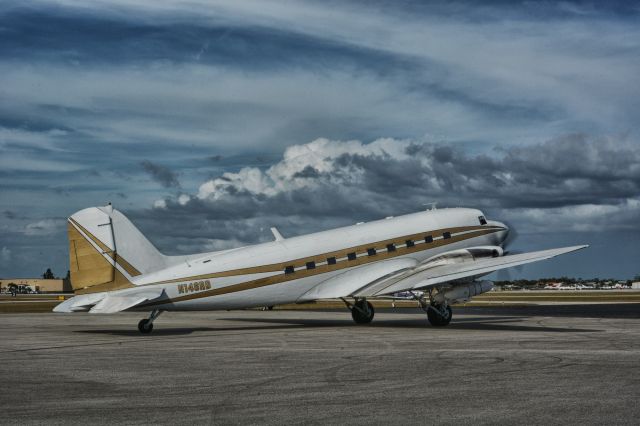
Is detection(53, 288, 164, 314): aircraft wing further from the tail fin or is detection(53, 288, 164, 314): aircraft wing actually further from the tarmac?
the tarmac

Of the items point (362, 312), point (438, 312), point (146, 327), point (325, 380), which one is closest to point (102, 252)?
point (146, 327)

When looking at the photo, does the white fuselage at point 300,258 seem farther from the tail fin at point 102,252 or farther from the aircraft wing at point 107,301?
the tail fin at point 102,252

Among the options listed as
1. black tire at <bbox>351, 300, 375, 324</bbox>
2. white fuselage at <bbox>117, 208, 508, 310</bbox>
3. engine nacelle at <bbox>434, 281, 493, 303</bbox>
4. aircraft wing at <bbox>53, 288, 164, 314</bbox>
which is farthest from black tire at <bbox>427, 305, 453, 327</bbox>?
aircraft wing at <bbox>53, 288, 164, 314</bbox>

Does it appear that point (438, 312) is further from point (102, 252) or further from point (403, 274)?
point (102, 252)

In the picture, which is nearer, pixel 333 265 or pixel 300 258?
pixel 300 258

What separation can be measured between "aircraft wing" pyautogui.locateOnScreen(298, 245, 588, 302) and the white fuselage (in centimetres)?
33

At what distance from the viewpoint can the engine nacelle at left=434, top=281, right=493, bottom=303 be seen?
99.7ft

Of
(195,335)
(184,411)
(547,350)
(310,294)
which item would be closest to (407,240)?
(310,294)

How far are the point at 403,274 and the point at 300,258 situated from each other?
14.7 feet

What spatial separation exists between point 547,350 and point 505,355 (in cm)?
195

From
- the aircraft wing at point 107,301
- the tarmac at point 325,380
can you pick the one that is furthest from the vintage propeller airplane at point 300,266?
the tarmac at point 325,380

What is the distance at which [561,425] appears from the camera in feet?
31.7

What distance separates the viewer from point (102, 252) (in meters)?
27.5

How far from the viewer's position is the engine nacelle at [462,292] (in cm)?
3038
